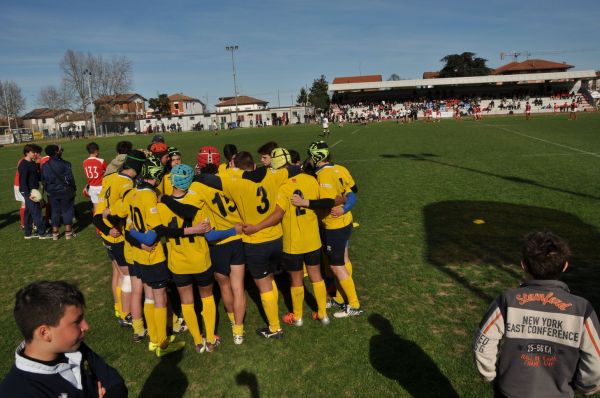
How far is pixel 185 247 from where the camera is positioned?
4496 millimetres

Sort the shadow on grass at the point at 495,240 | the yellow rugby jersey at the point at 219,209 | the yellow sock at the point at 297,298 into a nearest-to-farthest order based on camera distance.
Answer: the yellow rugby jersey at the point at 219,209
the yellow sock at the point at 297,298
the shadow on grass at the point at 495,240

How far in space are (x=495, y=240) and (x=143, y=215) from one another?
6.62 metres

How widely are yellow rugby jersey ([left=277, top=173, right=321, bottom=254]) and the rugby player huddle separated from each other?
1 centimetres

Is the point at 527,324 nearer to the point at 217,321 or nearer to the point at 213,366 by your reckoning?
the point at 213,366

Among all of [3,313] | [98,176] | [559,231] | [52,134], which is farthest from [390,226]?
[52,134]

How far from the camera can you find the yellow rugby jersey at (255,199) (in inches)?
183

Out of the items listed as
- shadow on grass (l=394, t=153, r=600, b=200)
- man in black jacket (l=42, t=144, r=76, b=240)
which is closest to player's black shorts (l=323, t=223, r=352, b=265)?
man in black jacket (l=42, t=144, r=76, b=240)

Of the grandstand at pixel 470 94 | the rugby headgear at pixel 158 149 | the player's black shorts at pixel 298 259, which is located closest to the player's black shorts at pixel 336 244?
the player's black shorts at pixel 298 259

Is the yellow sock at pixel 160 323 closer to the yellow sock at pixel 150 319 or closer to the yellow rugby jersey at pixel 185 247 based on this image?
the yellow sock at pixel 150 319

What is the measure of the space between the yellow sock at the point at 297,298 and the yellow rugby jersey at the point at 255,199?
77 cm

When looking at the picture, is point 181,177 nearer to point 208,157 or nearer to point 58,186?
point 208,157

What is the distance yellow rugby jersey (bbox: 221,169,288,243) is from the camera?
466cm

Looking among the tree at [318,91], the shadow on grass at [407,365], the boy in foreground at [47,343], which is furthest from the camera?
the tree at [318,91]

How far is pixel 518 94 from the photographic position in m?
72.6
